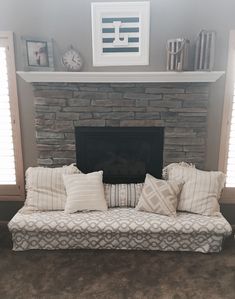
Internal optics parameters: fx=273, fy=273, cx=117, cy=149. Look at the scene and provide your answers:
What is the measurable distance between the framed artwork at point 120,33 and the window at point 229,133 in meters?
0.93

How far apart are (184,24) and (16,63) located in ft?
6.24

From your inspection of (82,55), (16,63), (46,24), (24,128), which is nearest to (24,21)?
(46,24)

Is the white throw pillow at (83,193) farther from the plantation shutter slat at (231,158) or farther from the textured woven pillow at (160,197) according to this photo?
the plantation shutter slat at (231,158)

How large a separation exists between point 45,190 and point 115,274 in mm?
1132

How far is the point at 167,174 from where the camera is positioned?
10.2 feet

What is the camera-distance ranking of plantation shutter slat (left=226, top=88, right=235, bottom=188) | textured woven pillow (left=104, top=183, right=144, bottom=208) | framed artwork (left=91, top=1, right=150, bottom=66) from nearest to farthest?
framed artwork (left=91, top=1, right=150, bottom=66)
textured woven pillow (left=104, top=183, right=144, bottom=208)
plantation shutter slat (left=226, top=88, right=235, bottom=188)

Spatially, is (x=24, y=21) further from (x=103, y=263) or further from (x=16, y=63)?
(x=103, y=263)

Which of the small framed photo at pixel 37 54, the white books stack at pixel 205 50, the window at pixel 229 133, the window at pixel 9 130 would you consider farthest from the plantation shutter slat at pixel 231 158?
the window at pixel 9 130

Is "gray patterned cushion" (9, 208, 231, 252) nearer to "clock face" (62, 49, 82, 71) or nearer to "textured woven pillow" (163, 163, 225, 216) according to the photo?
"textured woven pillow" (163, 163, 225, 216)

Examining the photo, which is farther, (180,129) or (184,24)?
(180,129)

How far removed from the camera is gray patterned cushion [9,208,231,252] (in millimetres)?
2625

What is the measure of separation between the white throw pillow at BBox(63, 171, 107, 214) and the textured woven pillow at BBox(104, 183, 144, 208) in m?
0.10

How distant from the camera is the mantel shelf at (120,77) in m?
2.88

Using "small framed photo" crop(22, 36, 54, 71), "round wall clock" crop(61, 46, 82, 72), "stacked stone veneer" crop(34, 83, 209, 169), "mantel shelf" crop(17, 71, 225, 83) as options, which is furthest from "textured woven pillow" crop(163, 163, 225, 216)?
"small framed photo" crop(22, 36, 54, 71)
